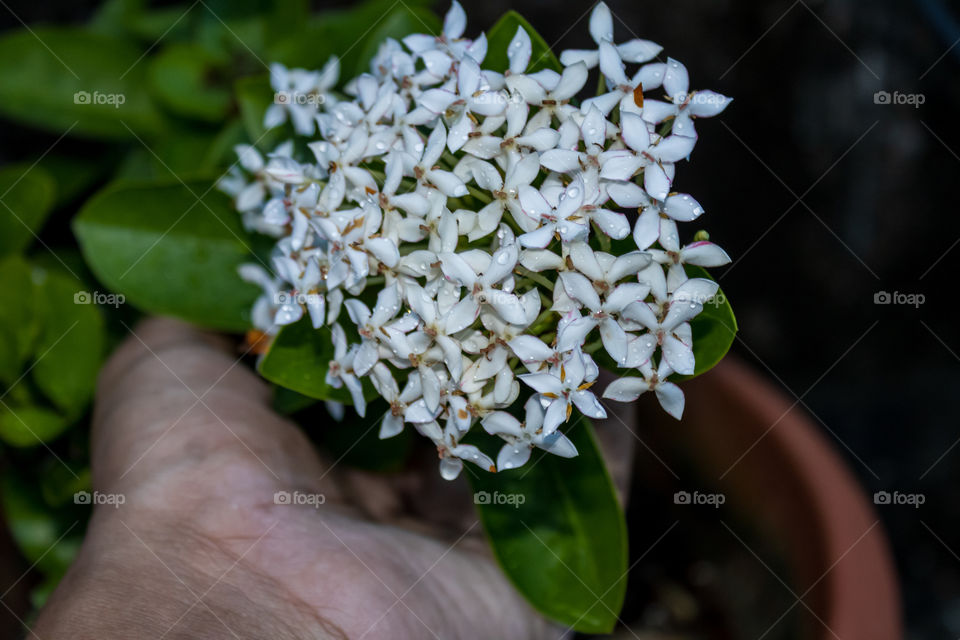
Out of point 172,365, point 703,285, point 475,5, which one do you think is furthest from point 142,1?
point 703,285

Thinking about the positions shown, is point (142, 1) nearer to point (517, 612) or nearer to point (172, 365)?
point (172, 365)

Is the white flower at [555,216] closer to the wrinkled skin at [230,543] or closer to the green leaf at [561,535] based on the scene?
the green leaf at [561,535]

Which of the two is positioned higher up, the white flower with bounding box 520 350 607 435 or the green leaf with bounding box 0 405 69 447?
the white flower with bounding box 520 350 607 435

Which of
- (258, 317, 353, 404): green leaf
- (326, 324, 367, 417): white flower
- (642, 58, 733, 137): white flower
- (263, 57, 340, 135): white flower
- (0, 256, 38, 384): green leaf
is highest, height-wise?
(642, 58, 733, 137): white flower

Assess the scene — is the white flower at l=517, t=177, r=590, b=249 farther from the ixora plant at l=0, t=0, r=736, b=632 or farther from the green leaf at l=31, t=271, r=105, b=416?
the green leaf at l=31, t=271, r=105, b=416

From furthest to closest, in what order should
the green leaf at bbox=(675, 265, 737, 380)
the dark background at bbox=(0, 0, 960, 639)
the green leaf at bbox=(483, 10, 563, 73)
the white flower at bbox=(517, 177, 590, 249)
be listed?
the dark background at bbox=(0, 0, 960, 639), the green leaf at bbox=(483, 10, 563, 73), the green leaf at bbox=(675, 265, 737, 380), the white flower at bbox=(517, 177, 590, 249)

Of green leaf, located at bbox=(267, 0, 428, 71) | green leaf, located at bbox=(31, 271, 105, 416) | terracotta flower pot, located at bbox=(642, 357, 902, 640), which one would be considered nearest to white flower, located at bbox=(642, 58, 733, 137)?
green leaf, located at bbox=(267, 0, 428, 71)
